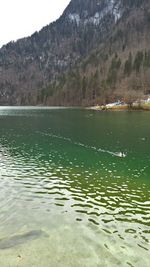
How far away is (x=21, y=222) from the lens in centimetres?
2422

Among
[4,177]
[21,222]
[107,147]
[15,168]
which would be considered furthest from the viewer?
[107,147]

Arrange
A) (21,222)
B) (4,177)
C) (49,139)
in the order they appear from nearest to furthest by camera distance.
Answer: (21,222), (4,177), (49,139)

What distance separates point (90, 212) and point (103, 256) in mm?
7272

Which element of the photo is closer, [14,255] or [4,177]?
[14,255]

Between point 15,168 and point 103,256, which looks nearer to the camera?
point 103,256

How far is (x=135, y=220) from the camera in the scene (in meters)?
24.7

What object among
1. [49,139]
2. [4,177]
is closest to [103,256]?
[4,177]

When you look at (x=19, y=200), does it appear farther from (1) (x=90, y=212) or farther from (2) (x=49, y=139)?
(2) (x=49, y=139)

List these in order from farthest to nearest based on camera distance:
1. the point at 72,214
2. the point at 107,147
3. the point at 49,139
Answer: the point at 49,139 < the point at 107,147 < the point at 72,214

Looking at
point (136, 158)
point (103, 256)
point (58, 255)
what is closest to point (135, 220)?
point (103, 256)

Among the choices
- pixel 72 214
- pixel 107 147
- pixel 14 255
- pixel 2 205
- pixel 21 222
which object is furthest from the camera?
pixel 107 147

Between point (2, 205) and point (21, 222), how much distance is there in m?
4.61

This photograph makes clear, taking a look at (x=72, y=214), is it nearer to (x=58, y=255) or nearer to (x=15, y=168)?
(x=58, y=255)

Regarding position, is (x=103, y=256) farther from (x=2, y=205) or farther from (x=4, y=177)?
(x=4, y=177)
